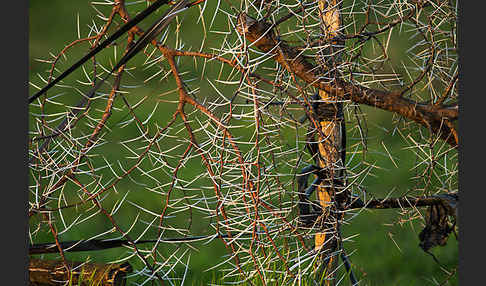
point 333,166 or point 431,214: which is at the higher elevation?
point 333,166

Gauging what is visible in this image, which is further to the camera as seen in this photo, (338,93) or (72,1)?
(72,1)

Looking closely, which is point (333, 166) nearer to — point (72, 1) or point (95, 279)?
point (95, 279)

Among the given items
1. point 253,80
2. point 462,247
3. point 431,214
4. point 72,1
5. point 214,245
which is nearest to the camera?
point 253,80

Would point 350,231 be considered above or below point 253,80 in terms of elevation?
below

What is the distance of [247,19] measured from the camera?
0.68 metres

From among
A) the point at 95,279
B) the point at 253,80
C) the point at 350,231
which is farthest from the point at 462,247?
the point at 350,231

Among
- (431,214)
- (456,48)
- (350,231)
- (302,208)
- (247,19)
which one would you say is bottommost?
(350,231)

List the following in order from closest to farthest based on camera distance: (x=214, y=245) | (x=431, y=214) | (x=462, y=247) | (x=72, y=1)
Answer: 1. (x=462, y=247)
2. (x=431, y=214)
3. (x=214, y=245)
4. (x=72, y=1)

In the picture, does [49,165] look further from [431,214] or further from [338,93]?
[431,214]

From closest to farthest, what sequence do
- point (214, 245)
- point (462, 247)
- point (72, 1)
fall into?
point (462, 247) < point (214, 245) < point (72, 1)

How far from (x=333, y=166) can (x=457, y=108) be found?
18 centimetres

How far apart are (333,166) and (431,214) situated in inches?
9.0

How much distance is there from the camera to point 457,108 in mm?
758

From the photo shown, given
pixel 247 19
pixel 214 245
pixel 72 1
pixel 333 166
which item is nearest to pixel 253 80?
pixel 247 19
